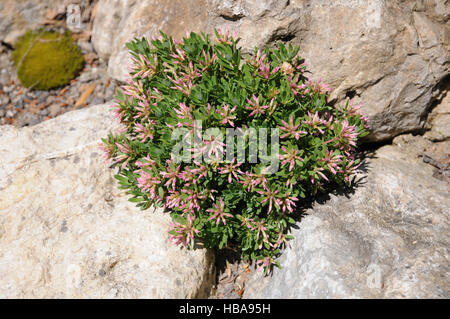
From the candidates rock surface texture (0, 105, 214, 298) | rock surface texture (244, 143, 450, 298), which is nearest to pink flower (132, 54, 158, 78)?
rock surface texture (0, 105, 214, 298)

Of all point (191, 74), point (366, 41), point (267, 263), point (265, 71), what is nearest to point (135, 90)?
A: point (191, 74)

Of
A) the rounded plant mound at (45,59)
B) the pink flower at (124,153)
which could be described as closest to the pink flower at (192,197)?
the pink flower at (124,153)

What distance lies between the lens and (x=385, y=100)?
17.0ft

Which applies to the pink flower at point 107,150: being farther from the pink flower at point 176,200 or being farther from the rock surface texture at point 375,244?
the rock surface texture at point 375,244

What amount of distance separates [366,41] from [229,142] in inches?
90.4

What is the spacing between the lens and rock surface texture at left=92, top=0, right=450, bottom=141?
489 cm

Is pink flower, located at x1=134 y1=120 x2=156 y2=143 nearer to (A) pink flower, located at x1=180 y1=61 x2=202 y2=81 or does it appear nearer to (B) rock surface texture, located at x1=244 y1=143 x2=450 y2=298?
(A) pink flower, located at x1=180 y1=61 x2=202 y2=81

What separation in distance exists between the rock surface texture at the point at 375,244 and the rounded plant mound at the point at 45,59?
526 cm

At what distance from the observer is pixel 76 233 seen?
15.3 ft

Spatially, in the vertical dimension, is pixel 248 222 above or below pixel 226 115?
below

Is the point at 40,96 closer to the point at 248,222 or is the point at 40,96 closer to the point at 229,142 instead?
the point at 229,142
